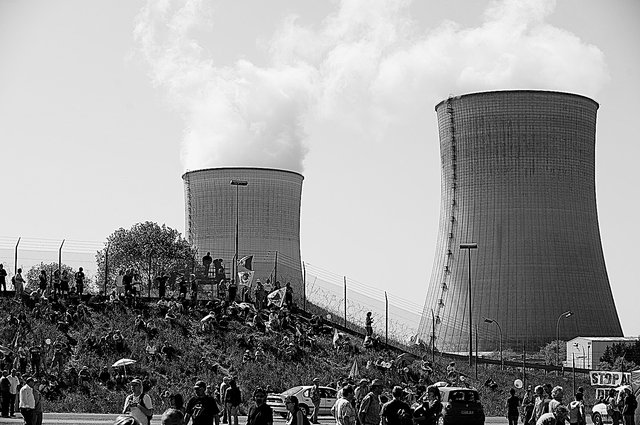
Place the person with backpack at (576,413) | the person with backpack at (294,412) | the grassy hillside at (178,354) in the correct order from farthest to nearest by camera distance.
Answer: the grassy hillside at (178,354)
the person with backpack at (576,413)
the person with backpack at (294,412)

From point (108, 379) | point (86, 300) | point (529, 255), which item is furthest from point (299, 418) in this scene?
point (529, 255)

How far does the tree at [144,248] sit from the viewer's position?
76812 millimetres

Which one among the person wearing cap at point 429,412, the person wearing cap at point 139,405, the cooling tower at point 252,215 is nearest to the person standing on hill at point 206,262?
the cooling tower at point 252,215

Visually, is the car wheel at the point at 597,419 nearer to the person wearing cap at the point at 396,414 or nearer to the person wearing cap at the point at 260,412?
the person wearing cap at the point at 396,414

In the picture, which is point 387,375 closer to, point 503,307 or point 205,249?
point 503,307

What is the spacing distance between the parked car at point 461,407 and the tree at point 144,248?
54.0m

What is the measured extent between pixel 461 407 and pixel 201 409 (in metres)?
9.30

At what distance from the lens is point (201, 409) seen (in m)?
13.4

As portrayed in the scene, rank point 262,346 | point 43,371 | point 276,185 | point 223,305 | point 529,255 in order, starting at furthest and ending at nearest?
point 276,185, point 529,255, point 223,305, point 262,346, point 43,371

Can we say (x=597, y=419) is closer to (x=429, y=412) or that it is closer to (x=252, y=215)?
(x=429, y=412)

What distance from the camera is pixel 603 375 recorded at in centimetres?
3606

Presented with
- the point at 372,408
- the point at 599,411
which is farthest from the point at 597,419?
the point at 372,408

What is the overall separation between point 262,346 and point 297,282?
16736mm

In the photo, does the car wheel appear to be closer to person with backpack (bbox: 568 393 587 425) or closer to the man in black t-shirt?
person with backpack (bbox: 568 393 587 425)
